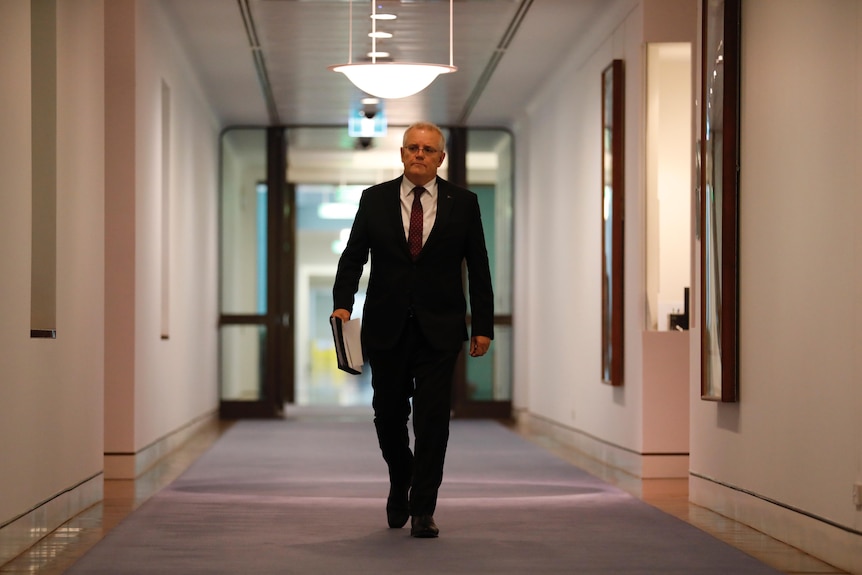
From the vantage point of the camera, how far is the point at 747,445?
5.56 meters

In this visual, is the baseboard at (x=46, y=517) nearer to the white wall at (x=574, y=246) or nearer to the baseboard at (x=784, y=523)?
the baseboard at (x=784, y=523)

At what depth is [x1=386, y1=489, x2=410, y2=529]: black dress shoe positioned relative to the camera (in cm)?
515

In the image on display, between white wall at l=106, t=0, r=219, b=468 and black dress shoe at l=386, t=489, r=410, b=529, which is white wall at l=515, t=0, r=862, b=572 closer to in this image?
black dress shoe at l=386, t=489, r=410, b=529

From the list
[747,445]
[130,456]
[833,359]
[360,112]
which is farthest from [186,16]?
[833,359]

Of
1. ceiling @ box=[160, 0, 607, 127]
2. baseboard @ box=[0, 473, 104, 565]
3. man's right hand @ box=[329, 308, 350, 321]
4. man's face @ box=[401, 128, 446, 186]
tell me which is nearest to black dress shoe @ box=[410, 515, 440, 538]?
man's right hand @ box=[329, 308, 350, 321]

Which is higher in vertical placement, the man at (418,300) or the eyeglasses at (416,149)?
the eyeglasses at (416,149)

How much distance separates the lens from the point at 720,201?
5.81 metres


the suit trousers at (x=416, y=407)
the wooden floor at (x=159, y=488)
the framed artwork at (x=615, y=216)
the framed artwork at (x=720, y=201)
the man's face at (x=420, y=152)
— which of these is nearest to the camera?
the wooden floor at (x=159, y=488)

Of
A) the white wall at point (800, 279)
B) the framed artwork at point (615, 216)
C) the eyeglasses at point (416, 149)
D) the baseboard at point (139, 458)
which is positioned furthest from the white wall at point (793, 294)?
the baseboard at point (139, 458)

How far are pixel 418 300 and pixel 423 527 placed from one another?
2.90 ft

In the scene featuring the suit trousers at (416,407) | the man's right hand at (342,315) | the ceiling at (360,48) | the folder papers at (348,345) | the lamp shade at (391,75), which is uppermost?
the ceiling at (360,48)

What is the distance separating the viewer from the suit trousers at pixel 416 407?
4812 mm

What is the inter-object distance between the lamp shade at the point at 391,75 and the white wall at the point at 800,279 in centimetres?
272

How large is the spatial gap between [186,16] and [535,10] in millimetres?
2497
